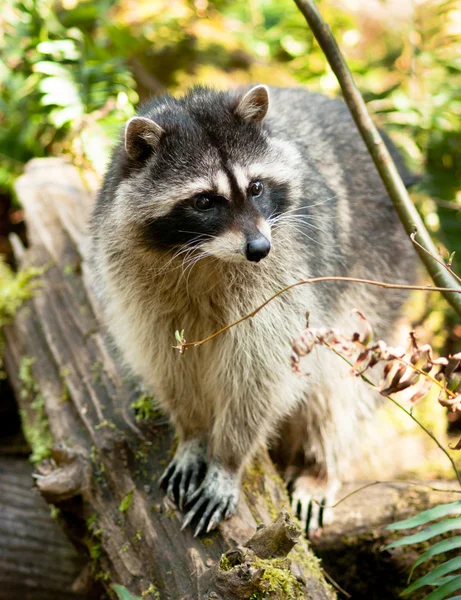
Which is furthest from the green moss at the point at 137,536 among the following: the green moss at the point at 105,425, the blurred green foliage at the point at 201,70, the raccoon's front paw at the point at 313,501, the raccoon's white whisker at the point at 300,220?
the blurred green foliage at the point at 201,70

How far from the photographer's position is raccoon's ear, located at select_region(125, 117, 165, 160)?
2525 mm

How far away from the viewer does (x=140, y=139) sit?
2.60 metres

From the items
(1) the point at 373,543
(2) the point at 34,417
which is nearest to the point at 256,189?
(1) the point at 373,543

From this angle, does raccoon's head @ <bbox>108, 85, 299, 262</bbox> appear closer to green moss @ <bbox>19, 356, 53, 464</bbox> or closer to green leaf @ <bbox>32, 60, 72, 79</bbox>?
green moss @ <bbox>19, 356, 53, 464</bbox>

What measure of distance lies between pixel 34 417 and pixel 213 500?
147cm

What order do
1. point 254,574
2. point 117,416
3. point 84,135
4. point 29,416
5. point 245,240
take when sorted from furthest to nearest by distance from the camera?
point 84,135 < point 29,416 < point 117,416 < point 245,240 < point 254,574

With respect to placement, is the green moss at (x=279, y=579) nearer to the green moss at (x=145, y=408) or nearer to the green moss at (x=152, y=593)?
the green moss at (x=152, y=593)

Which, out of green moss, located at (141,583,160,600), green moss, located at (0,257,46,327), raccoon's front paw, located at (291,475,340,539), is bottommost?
raccoon's front paw, located at (291,475,340,539)

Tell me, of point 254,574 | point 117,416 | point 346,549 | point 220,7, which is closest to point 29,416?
point 117,416

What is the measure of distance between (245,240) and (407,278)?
179cm

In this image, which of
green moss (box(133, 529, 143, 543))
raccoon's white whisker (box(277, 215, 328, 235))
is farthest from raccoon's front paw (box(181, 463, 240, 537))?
raccoon's white whisker (box(277, 215, 328, 235))

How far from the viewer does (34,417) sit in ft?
12.3

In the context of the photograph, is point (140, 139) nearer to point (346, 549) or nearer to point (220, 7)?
point (346, 549)

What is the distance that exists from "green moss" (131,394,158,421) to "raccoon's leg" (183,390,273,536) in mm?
436
